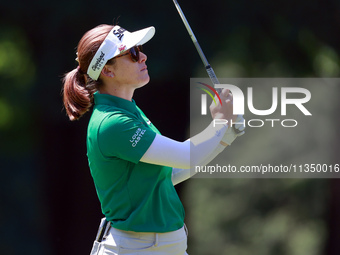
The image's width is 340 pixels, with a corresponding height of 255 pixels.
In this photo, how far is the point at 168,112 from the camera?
3697 millimetres

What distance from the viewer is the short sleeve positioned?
178 centimetres

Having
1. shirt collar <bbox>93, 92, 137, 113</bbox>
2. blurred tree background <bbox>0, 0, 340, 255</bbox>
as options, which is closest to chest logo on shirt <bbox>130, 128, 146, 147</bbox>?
shirt collar <bbox>93, 92, 137, 113</bbox>

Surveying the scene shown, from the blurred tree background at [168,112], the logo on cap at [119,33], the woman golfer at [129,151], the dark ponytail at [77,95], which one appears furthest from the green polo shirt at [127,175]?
the blurred tree background at [168,112]

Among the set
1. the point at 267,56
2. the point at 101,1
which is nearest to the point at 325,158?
the point at 267,56

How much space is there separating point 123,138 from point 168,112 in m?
1.93

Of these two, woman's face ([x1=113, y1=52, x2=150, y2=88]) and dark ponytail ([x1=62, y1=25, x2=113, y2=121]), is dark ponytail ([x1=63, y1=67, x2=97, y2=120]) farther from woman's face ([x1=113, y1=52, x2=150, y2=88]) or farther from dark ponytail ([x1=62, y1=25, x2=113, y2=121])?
woman's face ([x1=113, y1=52, x2=150, y2=88])

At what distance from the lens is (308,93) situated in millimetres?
3705

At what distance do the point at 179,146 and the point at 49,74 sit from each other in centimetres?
209

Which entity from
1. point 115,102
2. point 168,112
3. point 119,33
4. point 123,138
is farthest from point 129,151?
point 168,112

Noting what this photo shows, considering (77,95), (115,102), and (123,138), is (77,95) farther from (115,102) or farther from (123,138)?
(123,138)

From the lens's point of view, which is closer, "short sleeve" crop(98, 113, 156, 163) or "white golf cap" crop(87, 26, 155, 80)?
"short sleeve" crop(98, 113, 156, 163)

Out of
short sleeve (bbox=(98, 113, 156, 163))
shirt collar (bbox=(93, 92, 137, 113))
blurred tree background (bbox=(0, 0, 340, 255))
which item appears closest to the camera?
short sleeve (bbox=(98, 113, 156, 163))

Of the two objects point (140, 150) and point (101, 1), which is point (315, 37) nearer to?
point (101, 1)

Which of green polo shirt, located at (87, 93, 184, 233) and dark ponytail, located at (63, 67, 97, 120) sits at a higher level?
dark ponytail, located at (63, 67, 97, 120)
